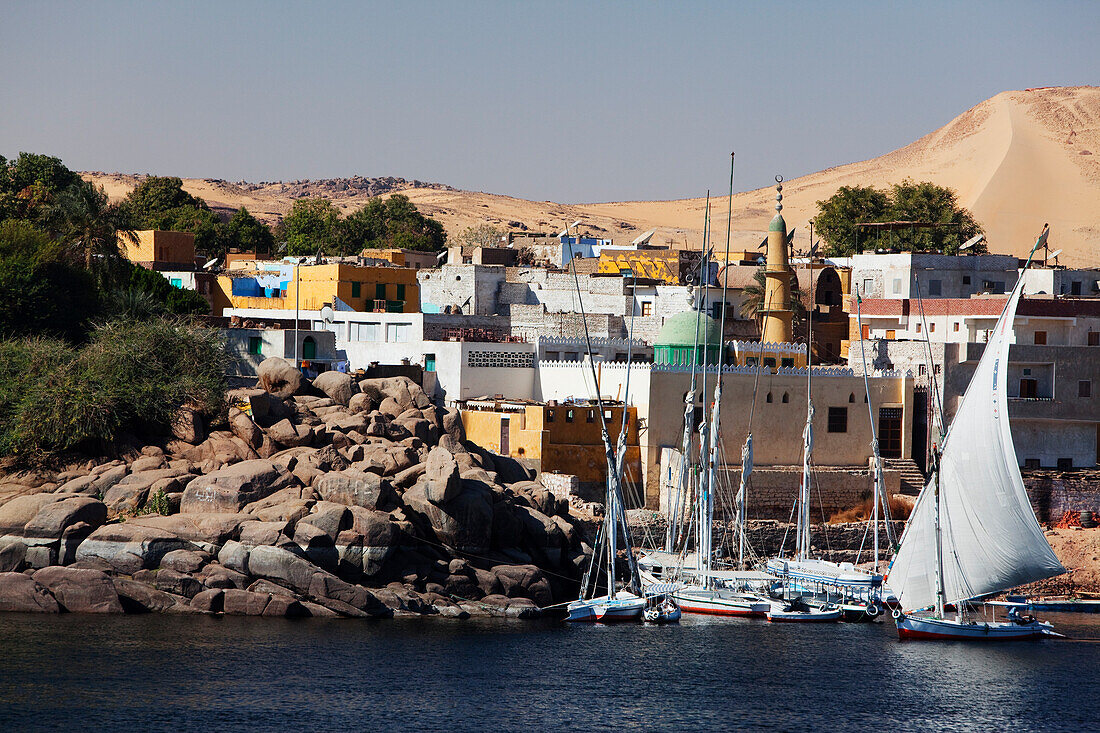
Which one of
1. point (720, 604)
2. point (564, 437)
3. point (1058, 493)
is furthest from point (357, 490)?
point (1058, 493)

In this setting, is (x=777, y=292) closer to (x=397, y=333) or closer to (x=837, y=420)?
(x=837, y=420)

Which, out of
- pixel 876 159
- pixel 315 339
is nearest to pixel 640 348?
pixel 315 339

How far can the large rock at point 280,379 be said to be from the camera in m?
40.3

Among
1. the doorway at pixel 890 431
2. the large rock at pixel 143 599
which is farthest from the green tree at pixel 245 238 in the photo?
the large rock at pixel 143 599

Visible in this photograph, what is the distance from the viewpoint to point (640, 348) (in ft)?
156

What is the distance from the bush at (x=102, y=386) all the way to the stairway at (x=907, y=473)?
19.4 metres

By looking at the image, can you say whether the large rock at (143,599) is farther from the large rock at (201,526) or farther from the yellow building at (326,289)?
the yellow building at (326,289)

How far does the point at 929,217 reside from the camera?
→ 7606cm

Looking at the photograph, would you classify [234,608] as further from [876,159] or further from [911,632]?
[876,159]

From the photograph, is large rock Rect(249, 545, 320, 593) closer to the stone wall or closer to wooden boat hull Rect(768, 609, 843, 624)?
wooden boat hull Rect(768, 609, 843, 624)

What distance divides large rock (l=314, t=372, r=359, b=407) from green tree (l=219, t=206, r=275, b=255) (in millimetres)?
41002

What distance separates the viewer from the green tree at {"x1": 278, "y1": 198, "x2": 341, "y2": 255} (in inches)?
3226

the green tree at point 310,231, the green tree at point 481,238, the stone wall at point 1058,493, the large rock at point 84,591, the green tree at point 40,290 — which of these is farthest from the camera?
the green tree at point 310,231

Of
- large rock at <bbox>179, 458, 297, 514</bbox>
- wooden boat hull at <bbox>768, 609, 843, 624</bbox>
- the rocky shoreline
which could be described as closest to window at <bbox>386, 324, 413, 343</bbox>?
the rocky shoreline
